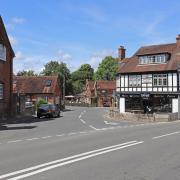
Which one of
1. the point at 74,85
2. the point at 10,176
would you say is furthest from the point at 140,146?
the point at 74,85

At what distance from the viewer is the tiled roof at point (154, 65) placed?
175 ft

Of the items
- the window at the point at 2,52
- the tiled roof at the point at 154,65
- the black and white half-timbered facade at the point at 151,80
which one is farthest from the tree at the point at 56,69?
the window at the point at 2,52

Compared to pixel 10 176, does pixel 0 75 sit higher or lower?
higher

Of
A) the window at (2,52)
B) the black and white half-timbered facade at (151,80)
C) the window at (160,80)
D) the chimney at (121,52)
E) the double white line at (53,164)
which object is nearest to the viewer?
the double white line at (53,164)

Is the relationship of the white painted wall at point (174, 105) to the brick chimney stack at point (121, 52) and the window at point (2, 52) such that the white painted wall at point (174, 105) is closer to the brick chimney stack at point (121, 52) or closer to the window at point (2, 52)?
the window at point (2, 52)

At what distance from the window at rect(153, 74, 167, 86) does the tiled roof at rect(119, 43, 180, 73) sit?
838 mm

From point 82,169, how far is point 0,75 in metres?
31.4

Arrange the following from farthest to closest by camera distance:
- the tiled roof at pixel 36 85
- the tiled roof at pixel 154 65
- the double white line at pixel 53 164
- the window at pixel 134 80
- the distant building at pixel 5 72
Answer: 1. the tiled roof at pixel 36 85
2. the window at pixel 134 80
3. the tiled roof at pixel 154 65
4. the distant building at pixel 5 72
5. the double white line at pixel 53 164

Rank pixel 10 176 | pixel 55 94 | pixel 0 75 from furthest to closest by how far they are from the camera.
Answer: pixel 55 94, pixel 0 75, pixel 10 176

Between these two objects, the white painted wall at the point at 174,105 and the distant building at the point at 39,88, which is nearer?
the white painted wall at the point at 174,105

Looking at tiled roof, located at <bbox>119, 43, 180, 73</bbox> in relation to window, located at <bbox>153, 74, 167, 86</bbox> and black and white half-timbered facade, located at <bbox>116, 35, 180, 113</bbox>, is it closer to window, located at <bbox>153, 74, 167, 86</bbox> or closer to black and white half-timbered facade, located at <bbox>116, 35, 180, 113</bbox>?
black and white half-timbered facade, located at <bbox>116, 35, 180, 113</bbox>

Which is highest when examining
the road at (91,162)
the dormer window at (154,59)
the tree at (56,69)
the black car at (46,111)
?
the tree at (56,69)

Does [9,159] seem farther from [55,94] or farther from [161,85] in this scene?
[55,94]

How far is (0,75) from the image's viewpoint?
40.2 meters
